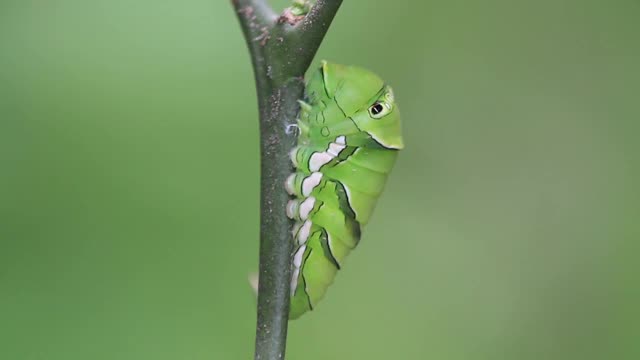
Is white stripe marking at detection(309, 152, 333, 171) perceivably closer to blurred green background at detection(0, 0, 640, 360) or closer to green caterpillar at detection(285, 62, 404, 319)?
green caterpillar at detection(285, 62, 404, 319)

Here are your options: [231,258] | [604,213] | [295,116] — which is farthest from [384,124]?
[604,213]

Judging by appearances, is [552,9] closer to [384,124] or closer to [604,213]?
[604,213]

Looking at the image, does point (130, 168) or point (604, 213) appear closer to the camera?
point (130, 168)

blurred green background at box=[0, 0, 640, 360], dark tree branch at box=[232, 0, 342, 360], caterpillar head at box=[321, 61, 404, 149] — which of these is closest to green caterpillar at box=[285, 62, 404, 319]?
caterpillar head at box=[321, 61, 404, 149]

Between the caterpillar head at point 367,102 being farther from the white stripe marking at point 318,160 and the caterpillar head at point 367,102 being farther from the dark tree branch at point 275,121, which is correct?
the dark tree branch at point 275,121

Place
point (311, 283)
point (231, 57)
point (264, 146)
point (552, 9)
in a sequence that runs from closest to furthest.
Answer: point (264, 146) → point (311, 283) → point (231, 57) → point (552, 9)

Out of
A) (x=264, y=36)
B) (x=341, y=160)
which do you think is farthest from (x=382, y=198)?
(x=264, y=36)
